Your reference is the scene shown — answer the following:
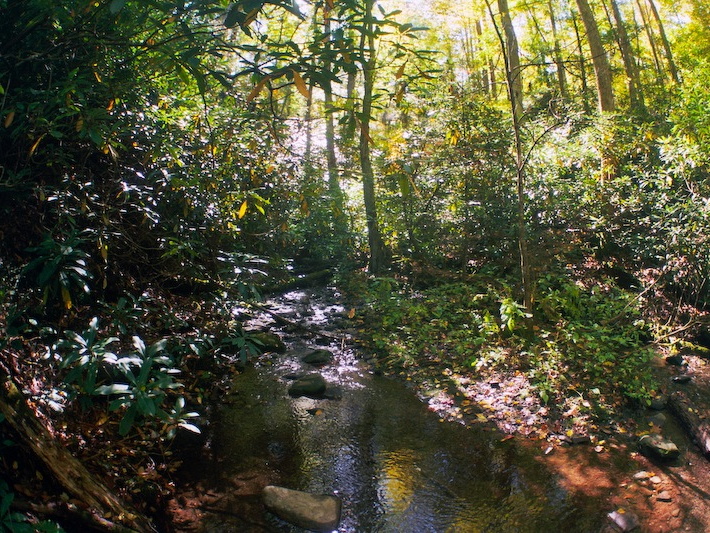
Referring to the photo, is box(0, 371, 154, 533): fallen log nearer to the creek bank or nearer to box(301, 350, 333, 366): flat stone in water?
the creek bank

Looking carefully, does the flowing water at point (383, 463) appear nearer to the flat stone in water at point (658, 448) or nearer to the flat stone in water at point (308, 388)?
the flat stone in water at point (308, 388)

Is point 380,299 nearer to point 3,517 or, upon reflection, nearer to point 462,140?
point 462,140

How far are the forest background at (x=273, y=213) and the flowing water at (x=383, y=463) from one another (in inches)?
27.6

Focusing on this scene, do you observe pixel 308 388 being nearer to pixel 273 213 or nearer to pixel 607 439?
pixel 607 439

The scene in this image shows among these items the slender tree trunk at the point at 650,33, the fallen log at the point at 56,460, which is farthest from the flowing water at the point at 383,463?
the slender tree trunk at the point at 650,33

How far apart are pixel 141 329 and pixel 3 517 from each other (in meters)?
2.51

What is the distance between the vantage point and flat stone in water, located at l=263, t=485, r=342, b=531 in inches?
147

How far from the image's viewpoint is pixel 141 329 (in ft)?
15.1

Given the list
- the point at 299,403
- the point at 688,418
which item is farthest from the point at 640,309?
the point at 299,403

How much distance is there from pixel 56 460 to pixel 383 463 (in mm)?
2873

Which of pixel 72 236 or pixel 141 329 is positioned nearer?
pixel 72 236

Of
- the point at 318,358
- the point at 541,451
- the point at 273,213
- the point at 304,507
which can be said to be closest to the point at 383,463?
the point at 304,507

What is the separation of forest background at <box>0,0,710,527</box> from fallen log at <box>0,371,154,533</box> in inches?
5.5

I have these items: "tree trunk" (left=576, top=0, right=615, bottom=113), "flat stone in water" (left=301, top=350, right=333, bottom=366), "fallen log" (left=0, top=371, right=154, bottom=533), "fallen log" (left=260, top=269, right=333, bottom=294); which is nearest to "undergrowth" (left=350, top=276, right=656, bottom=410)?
"flat stone in water" (left=301, top=350, right=333, bottom=366)
